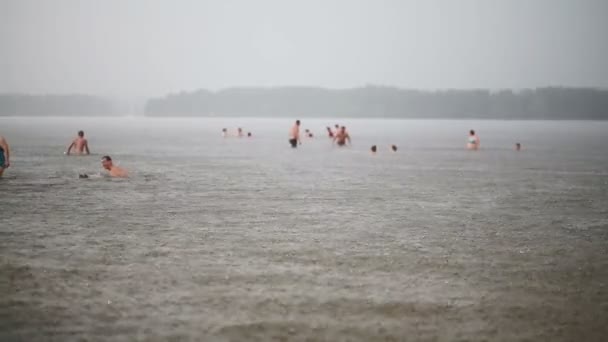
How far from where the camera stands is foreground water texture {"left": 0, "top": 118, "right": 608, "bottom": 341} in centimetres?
669

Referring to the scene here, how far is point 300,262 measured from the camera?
9.52m

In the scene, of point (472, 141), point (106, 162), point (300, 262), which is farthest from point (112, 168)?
point (472, 141)

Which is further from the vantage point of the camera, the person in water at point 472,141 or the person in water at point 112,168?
the person in water at point 472,141

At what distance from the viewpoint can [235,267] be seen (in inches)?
360

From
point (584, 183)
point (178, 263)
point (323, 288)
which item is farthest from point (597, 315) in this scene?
point (584, 183)

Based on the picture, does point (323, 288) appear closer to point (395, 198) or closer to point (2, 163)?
point (395, 198)

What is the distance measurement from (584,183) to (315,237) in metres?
13.9

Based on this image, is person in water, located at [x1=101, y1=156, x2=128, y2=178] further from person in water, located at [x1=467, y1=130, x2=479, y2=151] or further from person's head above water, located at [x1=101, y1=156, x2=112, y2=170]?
person in water, located at [x1=467, y1=130, x2=479, y2=151]

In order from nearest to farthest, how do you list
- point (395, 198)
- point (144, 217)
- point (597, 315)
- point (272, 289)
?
point (597, 315) < point (272, 289) < point (144, 217) < point (395, 198)

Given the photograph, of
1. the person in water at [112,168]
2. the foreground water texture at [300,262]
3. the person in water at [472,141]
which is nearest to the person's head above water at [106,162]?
the person in water at [112,168]

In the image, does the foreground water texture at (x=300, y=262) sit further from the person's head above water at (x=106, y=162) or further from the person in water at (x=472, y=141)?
the person in water at (x=472, y=141)

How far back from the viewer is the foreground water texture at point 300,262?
6.69 m

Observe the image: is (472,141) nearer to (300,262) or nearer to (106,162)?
(106,162)

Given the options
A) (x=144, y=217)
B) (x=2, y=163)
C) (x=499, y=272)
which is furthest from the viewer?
(x=2, y=163)
